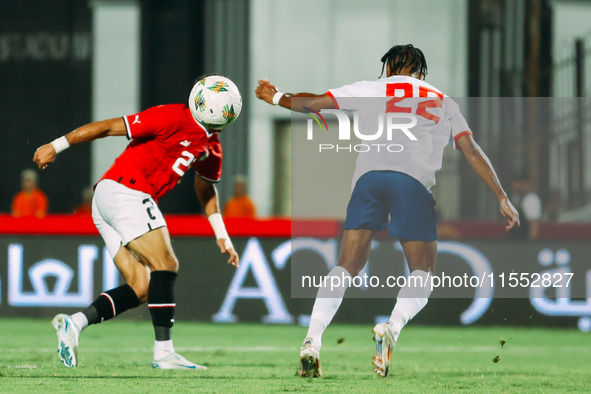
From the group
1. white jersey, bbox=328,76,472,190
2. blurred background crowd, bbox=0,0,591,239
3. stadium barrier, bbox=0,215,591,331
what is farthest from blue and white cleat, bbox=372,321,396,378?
blurred background crowd, bbox=0,0,591,239

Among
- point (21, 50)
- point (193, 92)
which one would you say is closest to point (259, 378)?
point (193, 92)

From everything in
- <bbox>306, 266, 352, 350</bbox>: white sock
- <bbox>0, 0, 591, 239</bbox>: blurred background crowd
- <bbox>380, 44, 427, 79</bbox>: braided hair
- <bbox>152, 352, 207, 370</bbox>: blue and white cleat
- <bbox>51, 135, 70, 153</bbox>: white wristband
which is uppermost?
<bbox>0, 0, 591, 239</bbox>: blurred background crowd

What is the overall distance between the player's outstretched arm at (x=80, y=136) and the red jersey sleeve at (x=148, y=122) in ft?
0.15

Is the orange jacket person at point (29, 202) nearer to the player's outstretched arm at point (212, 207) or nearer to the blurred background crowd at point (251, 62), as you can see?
the blurred background crowd at point (251, 62)

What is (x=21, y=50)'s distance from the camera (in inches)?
880

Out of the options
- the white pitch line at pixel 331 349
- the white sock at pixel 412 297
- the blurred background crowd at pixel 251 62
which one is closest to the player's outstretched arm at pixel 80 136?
the white sock at pixel 412 297

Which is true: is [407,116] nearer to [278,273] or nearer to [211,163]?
[211,163]

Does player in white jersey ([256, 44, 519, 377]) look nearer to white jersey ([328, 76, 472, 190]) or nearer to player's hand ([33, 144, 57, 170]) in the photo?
white jersey ([328, 76, 472, 190])

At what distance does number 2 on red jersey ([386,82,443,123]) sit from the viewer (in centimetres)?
689

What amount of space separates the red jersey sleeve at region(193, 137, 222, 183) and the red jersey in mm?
91

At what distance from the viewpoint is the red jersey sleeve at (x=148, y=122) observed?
693 centimetres

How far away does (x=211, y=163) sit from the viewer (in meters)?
7.43

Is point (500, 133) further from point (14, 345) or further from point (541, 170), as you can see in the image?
point (14, 345)

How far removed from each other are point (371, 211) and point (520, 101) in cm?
1209
